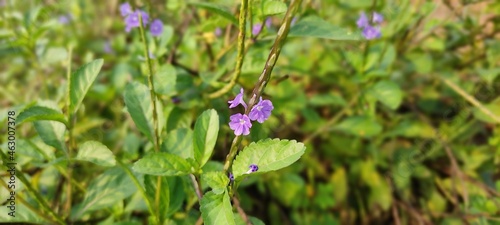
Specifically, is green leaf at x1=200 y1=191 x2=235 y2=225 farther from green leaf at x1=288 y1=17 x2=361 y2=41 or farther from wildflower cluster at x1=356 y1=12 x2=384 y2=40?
wildflower cluster at x1=356 y1=12 x2=384 y2=40

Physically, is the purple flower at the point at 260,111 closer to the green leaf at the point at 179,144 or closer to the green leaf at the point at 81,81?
the green leaf at the point at 179,144

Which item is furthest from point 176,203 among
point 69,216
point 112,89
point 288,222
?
point 112,89

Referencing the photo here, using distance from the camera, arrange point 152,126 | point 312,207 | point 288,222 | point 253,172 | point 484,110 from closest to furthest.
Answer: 1. point 253,172
2. point 152,126
3. point 484,110
4. point 288,222
5. point 312,207

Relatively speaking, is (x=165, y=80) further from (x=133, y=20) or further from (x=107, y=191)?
(x=107, y=191)

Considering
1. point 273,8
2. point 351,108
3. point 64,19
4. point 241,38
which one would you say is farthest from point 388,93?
point 64,19

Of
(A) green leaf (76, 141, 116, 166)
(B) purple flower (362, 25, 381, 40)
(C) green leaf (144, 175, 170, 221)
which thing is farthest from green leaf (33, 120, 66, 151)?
(B) purple flower (362, 25, 381, 40)

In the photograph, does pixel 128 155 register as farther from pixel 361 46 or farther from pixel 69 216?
pixel 361 46
